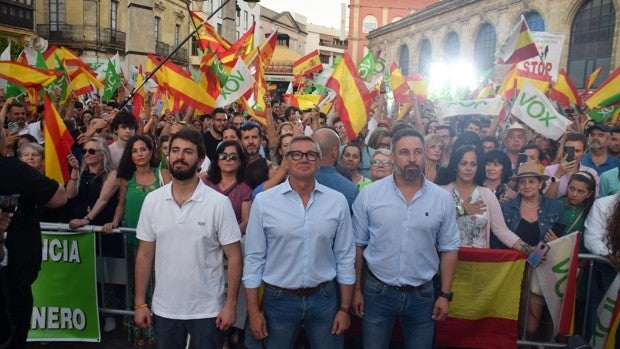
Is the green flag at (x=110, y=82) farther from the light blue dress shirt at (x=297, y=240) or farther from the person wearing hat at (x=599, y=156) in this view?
the person wearing hat at (x=599, y=156)

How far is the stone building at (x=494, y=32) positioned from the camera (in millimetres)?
22375

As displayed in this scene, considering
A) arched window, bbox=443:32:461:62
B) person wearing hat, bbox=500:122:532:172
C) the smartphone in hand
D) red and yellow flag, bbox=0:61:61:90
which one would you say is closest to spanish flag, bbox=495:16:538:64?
person wearing hat, bbox=500:122:532:172

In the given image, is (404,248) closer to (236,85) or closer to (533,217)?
(533,217)

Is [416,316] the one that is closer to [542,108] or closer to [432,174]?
[432,174]

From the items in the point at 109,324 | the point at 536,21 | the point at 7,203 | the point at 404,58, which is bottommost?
the point at 109,324

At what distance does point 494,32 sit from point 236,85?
2779cm

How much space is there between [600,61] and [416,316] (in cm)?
2398

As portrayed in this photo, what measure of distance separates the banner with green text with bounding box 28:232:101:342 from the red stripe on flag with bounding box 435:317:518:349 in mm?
2872

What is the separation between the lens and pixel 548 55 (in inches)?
363

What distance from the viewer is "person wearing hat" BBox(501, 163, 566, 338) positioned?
12.9ft

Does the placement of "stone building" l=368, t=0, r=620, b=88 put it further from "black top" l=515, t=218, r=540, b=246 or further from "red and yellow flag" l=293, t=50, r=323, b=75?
"black top" l=515, t=218, r=540, b=246

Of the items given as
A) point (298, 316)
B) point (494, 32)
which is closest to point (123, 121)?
point (298, 316)

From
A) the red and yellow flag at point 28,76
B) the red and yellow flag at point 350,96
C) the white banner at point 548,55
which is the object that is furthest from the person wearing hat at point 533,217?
the red and yellow flag at point 28,76

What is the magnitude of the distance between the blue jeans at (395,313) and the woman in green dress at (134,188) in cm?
204
